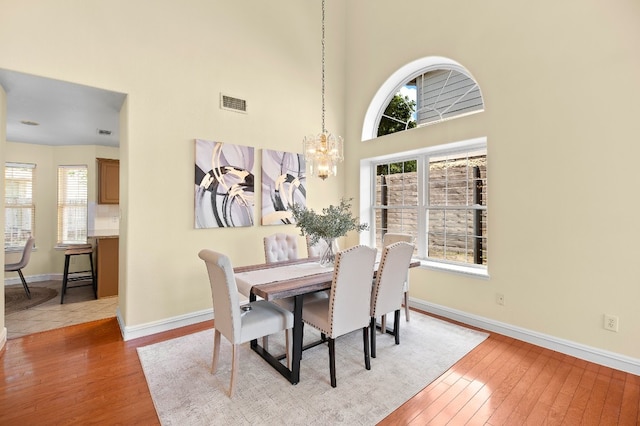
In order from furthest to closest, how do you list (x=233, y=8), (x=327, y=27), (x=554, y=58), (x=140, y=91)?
Answer: (x=327, y=27), (x=233, y=8), (x=140, y=91), (x=554, y=58)

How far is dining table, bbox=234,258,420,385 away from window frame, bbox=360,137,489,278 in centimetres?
188

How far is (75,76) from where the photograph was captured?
2783mm

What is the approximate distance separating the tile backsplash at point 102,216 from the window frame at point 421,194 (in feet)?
15.4

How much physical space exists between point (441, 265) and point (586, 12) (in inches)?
114

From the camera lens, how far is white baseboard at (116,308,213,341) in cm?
310

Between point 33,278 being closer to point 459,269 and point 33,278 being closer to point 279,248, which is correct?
point 279,248

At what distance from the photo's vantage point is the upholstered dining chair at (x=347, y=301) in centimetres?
227

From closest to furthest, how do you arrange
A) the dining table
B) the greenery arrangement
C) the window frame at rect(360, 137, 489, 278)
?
the dining table → the greenery arrangement → the window frame at rect(360, 137, 489, 278)

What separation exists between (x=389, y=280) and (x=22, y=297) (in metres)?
5.32

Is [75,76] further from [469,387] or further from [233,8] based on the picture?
[469,387]

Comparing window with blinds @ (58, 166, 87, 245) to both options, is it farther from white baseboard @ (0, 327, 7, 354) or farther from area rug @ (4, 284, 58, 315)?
white baseboard @ (0, 327, 7, 354)

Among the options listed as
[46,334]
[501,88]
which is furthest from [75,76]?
[501,88]

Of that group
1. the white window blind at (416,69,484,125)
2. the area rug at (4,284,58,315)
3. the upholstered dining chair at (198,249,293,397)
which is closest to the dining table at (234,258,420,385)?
the upholstered dining chair at (198,249,293,397)

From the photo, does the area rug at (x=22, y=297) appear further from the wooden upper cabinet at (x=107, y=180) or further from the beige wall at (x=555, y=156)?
the beige wall at (x=555, y=156)
